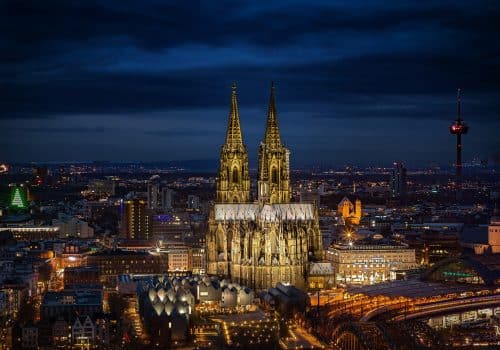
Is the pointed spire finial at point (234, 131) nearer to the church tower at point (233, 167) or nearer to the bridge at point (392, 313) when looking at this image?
the church tower at point (233, 167)

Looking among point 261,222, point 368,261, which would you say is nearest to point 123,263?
point 368,261

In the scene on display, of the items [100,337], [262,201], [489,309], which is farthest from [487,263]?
[100,337]

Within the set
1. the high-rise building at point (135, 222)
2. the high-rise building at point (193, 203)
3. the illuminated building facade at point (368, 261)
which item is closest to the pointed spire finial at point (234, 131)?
the illuminated building facade at point (368, 261)

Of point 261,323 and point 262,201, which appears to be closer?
point 261,323

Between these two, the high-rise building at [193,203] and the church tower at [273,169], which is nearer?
the church tower at [273,169]

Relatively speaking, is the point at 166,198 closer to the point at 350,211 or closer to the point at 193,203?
the point at 193,203

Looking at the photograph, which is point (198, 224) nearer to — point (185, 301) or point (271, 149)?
point (271, 149)

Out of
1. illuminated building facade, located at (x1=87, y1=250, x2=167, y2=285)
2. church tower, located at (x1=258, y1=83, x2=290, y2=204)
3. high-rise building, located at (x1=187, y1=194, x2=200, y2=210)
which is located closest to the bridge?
church tower, located at (x1=258, y1=83, x2=290, y2=204)

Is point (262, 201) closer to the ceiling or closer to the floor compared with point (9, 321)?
closer to the ceiling
